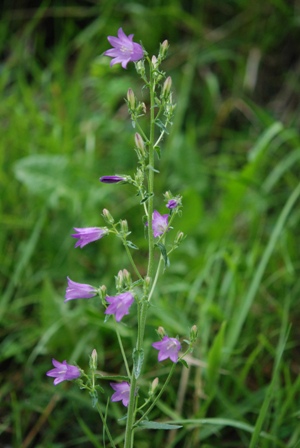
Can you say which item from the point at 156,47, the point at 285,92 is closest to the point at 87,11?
the point at 156,47

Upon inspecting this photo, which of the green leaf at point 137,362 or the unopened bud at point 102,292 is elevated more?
the unopened bud at point 102,292

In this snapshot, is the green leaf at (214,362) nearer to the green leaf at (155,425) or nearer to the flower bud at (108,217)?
the green leaf at (155,425)

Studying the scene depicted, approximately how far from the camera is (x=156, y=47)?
12.9ft

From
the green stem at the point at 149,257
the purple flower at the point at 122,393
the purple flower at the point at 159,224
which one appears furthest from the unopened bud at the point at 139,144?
the purple flower at the point at 122,393

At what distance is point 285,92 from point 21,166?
5.95 ft

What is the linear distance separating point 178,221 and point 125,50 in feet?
5.13

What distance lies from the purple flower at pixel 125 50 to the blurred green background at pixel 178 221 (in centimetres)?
90

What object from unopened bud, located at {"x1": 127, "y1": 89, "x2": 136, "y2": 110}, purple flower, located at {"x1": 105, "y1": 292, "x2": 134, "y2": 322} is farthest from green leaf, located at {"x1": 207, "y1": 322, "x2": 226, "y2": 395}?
unopened bud, located at {"x1": 127, "y1": 89, "x2": 136, "y2": 110}

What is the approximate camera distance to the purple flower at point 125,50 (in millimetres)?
1411

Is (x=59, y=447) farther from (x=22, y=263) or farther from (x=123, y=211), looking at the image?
(x=123, y=211)

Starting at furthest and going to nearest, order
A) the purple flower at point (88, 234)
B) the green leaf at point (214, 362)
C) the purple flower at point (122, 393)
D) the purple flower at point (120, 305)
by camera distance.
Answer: the green leaf at point (214, 362) → the purple flower at point (122, 393) → the purple flower at point (88, 234) → the purple flower at point (120, 305)

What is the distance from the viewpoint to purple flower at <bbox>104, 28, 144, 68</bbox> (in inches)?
55.6

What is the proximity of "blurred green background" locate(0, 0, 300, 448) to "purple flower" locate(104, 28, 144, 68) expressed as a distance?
0.90 m

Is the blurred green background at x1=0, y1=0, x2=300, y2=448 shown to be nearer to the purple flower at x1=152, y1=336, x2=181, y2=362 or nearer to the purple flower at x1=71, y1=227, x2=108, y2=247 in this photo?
the purple flower at x1=152, y1=336, x2=181, y2=362
